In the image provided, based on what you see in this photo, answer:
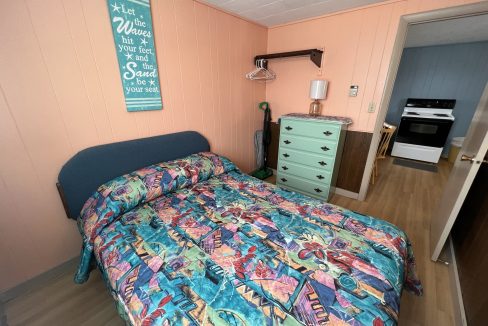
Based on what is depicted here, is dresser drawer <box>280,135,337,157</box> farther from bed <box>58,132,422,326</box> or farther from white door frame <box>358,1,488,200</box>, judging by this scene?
bed <box>58,132,422,326</box>

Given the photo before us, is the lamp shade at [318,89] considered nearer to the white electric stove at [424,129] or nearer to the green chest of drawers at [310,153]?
the green chest of drawers at [310,153]

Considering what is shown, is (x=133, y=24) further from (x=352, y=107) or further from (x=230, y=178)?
(x=352, y=107)

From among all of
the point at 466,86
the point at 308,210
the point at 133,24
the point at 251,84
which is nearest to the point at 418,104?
the point at 466,86

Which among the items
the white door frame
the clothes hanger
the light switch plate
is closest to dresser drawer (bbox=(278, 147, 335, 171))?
the white door frame

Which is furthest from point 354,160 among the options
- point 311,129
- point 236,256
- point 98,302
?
point 98,302

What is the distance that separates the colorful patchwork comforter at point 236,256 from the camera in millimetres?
793

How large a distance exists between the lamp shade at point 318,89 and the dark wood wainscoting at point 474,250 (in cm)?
152

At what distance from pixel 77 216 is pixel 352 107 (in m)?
2.95

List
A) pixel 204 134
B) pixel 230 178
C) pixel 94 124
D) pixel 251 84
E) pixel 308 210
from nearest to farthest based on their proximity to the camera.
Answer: pixel 308 210 → pixel 94 124 → pixel 230 178 → pixel 204 134 → pixel 251 84

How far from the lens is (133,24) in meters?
1.55

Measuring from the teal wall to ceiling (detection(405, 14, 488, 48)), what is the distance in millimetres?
216

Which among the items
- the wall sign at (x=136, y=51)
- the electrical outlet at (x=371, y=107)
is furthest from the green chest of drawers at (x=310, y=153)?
the wall sign at (x=136, y=51)

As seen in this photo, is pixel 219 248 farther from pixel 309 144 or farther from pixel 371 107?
pixel 371 107

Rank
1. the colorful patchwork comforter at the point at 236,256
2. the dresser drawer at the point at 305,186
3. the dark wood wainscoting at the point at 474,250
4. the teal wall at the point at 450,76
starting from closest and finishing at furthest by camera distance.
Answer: the colorful patchwork comforter at the point at 236,256, the dark wood wainscoting at the point at 474,250, the dresser drawer at the point at 305,186, the teal wall at the point at 450,76
